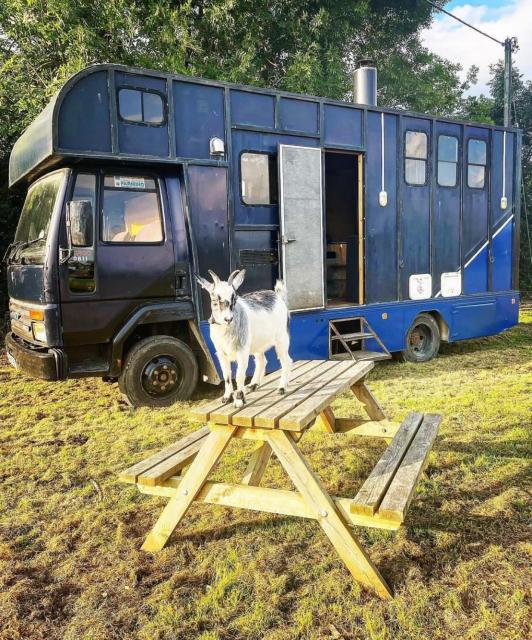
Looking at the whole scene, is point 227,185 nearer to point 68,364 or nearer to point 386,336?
point 68,364

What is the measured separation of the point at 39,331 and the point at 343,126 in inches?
172

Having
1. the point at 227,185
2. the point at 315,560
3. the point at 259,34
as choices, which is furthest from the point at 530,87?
the point at 315,560

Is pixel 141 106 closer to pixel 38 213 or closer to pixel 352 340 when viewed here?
pixel 38 213

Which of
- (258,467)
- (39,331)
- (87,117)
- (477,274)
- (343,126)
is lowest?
(258,467)

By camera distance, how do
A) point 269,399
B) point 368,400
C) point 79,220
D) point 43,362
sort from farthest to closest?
point 43,362 → point 79,220 → point 368,400 → point 269,399

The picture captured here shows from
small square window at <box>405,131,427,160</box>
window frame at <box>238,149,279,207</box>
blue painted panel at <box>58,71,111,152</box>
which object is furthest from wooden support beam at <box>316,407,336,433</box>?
small square window at <box>405,131,427,160</box>

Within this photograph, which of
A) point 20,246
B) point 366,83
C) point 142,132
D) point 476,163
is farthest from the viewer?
point 476,163

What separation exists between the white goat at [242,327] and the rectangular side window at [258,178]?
2.80 meters

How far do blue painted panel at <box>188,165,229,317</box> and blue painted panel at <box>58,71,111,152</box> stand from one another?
95 centimetres

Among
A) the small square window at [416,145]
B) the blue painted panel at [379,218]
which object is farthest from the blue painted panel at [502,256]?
the blue painted panel at [379,218]

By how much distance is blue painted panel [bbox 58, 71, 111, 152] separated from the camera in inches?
192

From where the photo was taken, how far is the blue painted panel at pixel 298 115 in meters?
6.17

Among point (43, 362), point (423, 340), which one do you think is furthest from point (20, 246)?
point (423, 340)

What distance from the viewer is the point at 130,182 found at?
5355mm
